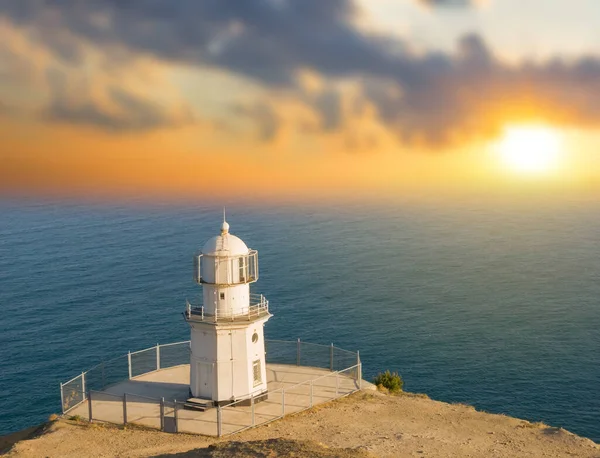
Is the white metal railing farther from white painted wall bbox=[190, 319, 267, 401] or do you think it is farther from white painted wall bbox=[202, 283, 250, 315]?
white painted wall bbox=[190, 319, 267, 401]

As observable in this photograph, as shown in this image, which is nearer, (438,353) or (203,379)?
(203,379)

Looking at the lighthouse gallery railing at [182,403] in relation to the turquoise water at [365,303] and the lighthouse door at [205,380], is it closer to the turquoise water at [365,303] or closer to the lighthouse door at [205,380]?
the lighthouse door at [205,380]

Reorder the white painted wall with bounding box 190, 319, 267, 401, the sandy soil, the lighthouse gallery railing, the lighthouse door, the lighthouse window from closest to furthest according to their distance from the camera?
1. the sandy soil
2. the lighthouse gallery railing
3. the white painted wall with bounding box 190, 319, 267, 401
4. the lighthouse door
5. the lighthouse window

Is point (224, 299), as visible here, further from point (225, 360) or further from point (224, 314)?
point (225, 360)

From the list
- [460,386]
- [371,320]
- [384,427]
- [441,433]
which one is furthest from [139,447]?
[371,320]

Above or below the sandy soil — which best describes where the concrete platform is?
above

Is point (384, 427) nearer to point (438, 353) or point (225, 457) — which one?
point (225, 457)

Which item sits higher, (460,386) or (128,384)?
(128,384)

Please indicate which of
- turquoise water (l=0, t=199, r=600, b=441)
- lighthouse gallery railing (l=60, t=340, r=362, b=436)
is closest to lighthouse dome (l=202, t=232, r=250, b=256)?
lighthouse gallery railing (l=60, t=340, r=362, b=436)
